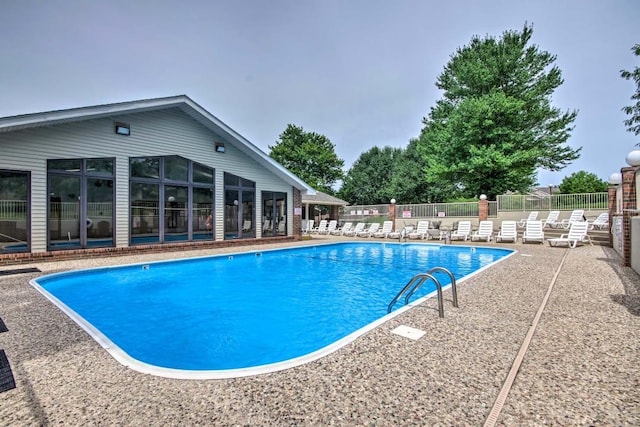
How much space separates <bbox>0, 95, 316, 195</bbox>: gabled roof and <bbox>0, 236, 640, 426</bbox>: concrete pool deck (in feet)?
22.0

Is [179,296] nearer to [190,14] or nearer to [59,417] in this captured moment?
[59,417]

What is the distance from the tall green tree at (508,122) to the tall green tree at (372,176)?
10.5m

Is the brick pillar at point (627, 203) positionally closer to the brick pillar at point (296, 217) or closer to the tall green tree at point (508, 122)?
the brick pillar at point (296, 217)

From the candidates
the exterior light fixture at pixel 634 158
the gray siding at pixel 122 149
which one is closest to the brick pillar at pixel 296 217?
the gray siding at pixel 122 149

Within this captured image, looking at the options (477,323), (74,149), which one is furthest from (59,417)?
(74,149)

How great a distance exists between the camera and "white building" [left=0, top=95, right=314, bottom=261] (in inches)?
349

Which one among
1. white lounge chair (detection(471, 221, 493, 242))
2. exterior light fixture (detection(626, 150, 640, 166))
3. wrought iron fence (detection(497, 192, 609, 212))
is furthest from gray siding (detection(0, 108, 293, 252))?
wrought iron fence (detection(497, 192, 609, 212))

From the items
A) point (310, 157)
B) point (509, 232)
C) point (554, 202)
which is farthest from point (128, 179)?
point (310, 157)

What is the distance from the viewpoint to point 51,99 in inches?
605

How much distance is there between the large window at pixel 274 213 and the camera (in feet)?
49.9

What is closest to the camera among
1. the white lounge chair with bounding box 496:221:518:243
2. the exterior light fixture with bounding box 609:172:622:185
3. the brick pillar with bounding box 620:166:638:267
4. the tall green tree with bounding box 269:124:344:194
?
the brick pillar with bounding box 620:166:638:267

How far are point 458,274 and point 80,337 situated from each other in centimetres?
856

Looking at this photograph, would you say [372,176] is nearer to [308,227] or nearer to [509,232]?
[308,227]

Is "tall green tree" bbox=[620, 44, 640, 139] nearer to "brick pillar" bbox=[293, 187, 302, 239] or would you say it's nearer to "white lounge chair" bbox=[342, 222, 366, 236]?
"white lounge chair" bbox=[342, 222, 366, 236]
